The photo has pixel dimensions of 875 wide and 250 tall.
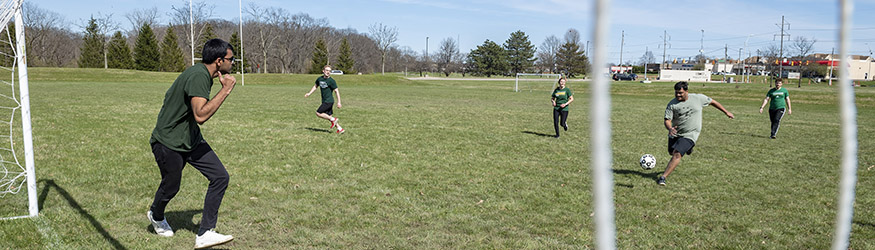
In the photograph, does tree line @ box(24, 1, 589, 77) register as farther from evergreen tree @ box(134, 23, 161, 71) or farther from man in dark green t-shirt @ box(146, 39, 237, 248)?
man in dark green t-shirt @ box(146, 39, 237, 248)

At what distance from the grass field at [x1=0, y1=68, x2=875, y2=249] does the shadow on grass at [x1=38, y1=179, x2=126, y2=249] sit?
0.02 meters

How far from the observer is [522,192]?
7484 mm

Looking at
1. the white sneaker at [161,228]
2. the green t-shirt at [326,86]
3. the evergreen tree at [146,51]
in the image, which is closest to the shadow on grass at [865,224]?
the white sneaker at [161,228]

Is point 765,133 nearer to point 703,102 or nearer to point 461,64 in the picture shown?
point 703,102

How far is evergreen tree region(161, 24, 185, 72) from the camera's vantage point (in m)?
65.8

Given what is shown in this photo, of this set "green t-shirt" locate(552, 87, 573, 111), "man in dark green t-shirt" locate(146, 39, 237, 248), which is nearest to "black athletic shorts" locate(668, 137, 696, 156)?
"green t-shirt" locate(552, 87, 573, 111)

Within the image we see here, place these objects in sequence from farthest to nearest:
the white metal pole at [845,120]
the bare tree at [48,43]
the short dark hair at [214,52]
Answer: the bare tree at [48,43] < the short dark hair at [214,52] < the white metal pole at [845,120]

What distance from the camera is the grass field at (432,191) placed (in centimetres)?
544

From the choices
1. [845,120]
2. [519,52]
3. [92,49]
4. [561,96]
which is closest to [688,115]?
[561,96]

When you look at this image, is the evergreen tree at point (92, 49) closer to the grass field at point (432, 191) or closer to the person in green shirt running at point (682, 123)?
the grass field at point (432, 191)

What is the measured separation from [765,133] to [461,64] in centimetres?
9909

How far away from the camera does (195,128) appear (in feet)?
16.2

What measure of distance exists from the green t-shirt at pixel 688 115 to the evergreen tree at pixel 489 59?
95.7 meters

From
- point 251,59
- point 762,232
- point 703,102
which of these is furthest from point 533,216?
point 251,59
